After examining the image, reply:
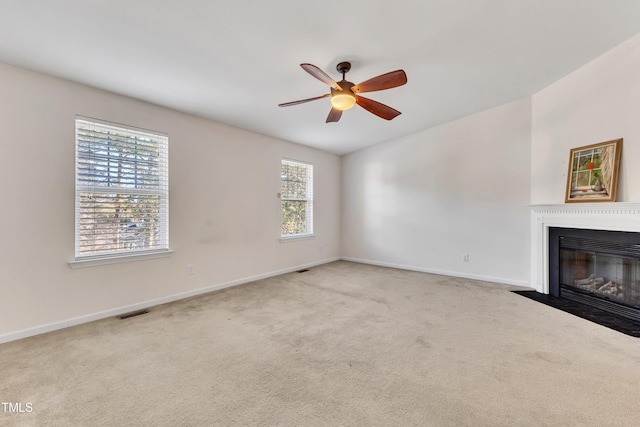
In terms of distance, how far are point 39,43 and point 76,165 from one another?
43.2 inches

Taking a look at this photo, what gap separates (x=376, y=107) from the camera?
2.72 meters

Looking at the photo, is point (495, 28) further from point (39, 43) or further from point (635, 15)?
point (39, 43)

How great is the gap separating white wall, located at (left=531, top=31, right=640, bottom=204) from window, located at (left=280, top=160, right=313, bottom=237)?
3.71m

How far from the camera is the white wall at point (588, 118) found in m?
2.64

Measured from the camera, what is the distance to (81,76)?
261cm

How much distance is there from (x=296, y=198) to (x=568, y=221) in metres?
4.06

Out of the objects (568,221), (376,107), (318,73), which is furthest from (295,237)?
(568,221)

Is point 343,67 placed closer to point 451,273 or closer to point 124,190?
point 124,190

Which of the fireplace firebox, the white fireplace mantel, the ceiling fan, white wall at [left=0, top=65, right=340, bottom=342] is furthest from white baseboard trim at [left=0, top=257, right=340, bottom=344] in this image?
the fireplace firebox

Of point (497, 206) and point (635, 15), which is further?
point (497, 206)

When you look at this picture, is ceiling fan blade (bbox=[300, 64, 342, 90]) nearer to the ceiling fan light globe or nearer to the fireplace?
the ceiling fan light globe

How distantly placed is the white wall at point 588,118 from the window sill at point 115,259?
5.11 meters

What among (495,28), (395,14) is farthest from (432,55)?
(395,14)

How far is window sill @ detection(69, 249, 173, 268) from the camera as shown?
8.98 ft
